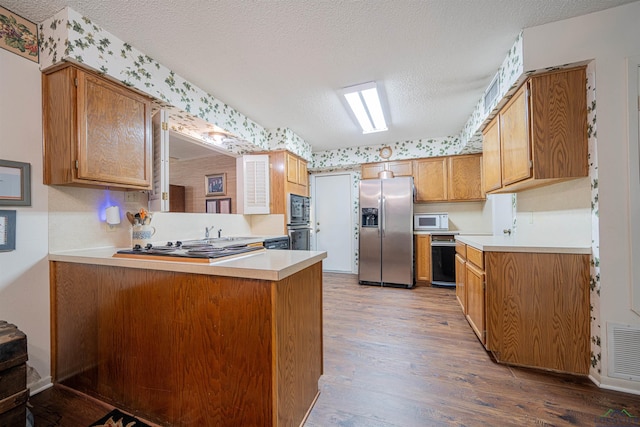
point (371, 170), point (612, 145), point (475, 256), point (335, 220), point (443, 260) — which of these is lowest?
point (443, 260)

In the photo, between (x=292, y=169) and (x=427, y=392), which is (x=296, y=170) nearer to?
(x=292, y=169)

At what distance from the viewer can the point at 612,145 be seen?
159 centimetres

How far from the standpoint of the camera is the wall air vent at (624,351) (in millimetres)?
1513

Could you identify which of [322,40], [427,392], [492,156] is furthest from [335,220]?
[427,392]

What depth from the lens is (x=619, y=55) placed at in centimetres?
159

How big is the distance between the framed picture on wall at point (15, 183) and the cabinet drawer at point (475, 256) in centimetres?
319

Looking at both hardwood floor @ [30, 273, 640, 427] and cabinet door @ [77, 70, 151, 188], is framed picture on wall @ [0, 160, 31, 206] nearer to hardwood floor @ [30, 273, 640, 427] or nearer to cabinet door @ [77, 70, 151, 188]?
cabinet door @ [77, 70, 151, 188]

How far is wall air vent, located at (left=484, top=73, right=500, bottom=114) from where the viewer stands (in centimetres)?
223

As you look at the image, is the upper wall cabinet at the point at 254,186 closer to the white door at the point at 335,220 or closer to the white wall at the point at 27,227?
the white door at the point at 335,220

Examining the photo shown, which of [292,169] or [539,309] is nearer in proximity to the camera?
[539,309]

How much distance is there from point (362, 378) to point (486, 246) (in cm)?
133

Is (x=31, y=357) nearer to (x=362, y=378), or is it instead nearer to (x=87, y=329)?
(x=87, y=329)

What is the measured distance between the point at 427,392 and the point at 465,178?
350 centimetres

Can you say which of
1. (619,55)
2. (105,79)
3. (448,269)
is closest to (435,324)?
(448,269)
